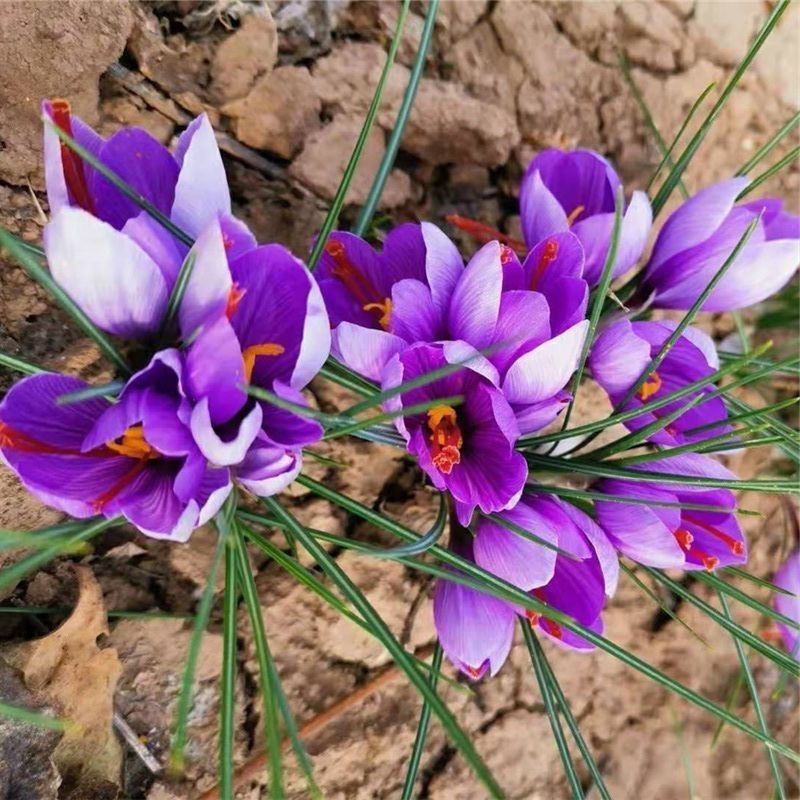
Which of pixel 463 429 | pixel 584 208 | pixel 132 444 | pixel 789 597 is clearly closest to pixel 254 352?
pixel 132 444

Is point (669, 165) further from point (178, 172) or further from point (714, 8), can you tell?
point (178, 172)

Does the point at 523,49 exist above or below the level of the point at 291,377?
above

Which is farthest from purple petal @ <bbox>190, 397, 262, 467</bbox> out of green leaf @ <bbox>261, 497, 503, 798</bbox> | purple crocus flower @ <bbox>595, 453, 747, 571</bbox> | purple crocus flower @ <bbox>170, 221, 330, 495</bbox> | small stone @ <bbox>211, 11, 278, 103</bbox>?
small stone @ <bbox>211, 11, 278, 103</bbox>

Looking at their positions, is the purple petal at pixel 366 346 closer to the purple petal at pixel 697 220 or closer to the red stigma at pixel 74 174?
the red stigma at pixel 74 174

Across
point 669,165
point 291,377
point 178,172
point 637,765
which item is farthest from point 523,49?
point 637,765

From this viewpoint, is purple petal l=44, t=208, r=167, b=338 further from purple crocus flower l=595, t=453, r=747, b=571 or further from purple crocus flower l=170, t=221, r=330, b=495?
purple crocus flower l=595, t=453, r=747, b=571

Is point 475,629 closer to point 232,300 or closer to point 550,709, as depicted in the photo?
point 550,709
